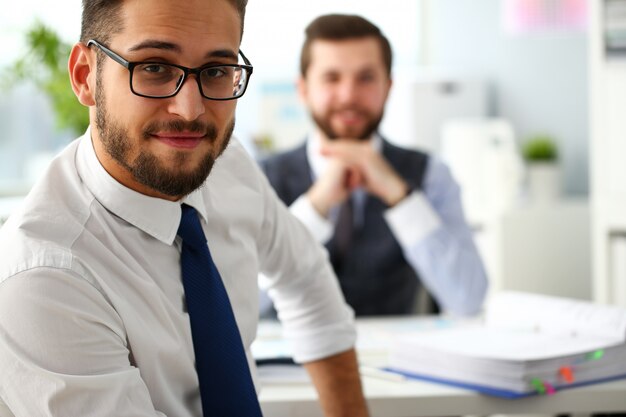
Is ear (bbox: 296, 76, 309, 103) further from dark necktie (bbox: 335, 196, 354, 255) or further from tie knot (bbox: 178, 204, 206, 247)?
tie knot (bbox: 178, 204, 206, 247)

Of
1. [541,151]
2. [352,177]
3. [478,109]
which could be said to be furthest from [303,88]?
[478,109]

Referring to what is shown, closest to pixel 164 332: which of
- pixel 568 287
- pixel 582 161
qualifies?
pixel 568 287

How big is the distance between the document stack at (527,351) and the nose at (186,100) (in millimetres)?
692

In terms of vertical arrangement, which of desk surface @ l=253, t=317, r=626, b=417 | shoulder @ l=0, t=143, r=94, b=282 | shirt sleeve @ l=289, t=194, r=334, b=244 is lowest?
desk surface @ l=253, t=317, r=626, b=417

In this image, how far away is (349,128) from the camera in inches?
98.6

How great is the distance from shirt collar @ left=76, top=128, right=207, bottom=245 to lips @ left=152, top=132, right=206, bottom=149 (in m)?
0.08

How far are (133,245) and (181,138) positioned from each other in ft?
0.50

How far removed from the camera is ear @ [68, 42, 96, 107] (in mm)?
1256

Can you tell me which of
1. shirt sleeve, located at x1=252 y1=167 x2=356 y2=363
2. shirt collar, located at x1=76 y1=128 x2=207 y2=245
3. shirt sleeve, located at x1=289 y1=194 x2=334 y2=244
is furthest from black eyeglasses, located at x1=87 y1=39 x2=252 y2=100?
shirt sleeve, located at x1=289 y1=194 x2=334 y2=244

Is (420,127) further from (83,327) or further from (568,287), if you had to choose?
(83,327)

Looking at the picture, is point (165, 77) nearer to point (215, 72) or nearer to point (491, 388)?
point (215, 72)

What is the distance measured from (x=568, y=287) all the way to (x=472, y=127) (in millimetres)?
827

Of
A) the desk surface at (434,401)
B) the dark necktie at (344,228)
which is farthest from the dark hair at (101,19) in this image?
the dark necktie at (344,228)

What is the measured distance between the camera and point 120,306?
1.15 meters
